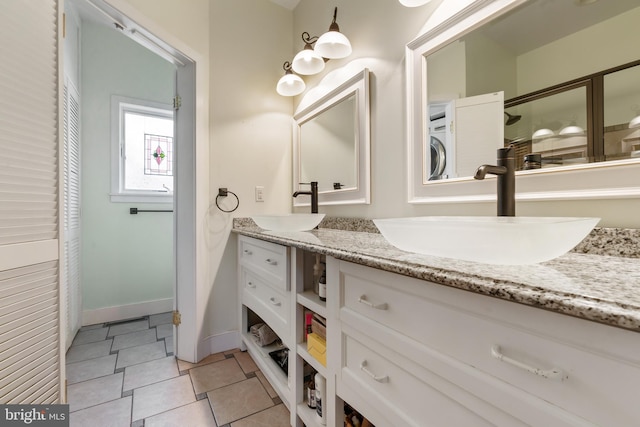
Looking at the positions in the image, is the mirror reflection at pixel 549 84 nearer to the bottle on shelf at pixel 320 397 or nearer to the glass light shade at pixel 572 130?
the glass light shade at pixel 572 130

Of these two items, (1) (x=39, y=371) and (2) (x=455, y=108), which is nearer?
(1) (x=39, y=371)

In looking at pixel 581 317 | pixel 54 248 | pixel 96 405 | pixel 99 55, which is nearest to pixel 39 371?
pixel 54 248

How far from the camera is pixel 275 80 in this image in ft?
7.18

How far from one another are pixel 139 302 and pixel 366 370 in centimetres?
262

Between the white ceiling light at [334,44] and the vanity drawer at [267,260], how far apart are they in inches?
44.3

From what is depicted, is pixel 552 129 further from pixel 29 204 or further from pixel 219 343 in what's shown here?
pixel 219 343

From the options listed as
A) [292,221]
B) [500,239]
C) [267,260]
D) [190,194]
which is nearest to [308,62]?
[292,221]

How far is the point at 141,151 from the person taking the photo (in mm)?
2709

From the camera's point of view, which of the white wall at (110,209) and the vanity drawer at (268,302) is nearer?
the vanity drawer at (268,302)

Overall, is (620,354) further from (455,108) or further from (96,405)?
(96,405)

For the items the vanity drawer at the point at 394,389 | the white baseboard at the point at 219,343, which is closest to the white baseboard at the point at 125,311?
the white baseboard at the point at 219,343

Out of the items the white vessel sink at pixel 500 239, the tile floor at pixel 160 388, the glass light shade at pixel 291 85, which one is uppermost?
the glass light shade at pixel 291 85

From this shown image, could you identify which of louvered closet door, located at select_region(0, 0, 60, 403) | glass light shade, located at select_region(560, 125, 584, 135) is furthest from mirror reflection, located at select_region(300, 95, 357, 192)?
louvered closet door, located at select_region(0, 0, 60, 403)

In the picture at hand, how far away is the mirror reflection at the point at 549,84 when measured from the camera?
2.34 ft
